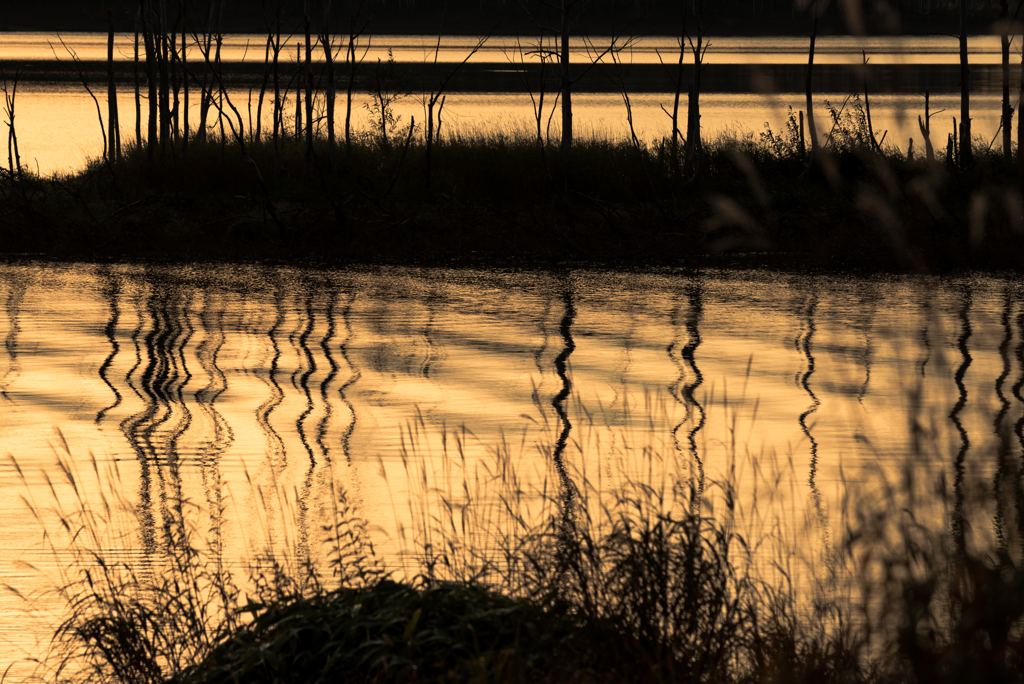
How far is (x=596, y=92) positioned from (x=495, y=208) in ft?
121

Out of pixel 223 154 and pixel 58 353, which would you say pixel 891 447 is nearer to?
pixel 58 353

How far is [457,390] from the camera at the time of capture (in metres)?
11.3

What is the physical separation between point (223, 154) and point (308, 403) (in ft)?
44.7

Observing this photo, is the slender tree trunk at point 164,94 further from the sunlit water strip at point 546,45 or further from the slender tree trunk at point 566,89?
the sunlit water strip at point 546,45

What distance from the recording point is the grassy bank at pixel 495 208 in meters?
19.7

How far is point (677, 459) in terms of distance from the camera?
897 centimetres

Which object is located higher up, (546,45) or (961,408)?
(546,45)

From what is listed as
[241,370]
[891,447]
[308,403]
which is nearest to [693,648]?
[891,447]

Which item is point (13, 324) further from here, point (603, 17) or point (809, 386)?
point (603, 17)

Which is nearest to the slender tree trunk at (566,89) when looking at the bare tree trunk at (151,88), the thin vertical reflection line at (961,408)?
the bare tree trunk at (151,88)

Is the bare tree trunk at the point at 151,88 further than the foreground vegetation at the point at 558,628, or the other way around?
the bare tree trunk at the point at 151,88

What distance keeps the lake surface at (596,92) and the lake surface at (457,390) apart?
106 inches

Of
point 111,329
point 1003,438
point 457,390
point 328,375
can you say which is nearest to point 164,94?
point 111,329

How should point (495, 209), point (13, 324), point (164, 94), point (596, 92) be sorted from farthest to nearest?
1. point (596, 92)
2. point (164, 94)
3. point (495, 209)
4. point (13, 324)
